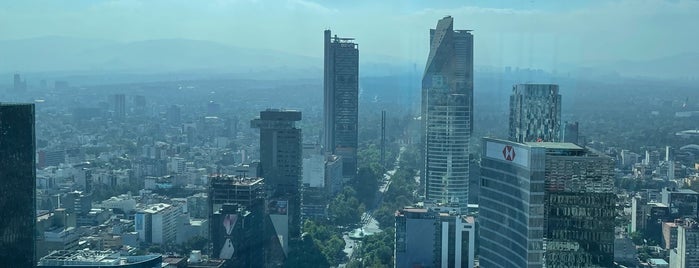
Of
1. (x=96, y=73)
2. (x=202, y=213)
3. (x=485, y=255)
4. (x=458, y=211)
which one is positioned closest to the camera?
(x=485, y=255)

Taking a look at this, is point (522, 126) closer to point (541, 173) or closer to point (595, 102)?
point (595, 102)

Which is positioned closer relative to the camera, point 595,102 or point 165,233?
point 165,233

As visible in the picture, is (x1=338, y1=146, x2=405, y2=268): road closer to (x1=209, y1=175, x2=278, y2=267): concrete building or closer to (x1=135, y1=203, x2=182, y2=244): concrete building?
(x1=209, y1=175, x2=278, y2=267): concrete building

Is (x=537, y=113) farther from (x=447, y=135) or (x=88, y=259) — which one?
(x=88, y=259)

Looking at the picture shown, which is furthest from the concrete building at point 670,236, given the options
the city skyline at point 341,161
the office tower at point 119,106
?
the office tower at point 119,106

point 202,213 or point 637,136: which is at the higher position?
point 637,136

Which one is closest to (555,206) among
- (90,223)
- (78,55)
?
(90,223)

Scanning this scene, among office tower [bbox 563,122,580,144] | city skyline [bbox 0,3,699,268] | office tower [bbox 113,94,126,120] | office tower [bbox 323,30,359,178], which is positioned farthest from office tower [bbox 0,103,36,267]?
office tower [bbox 113,94,126,120]
